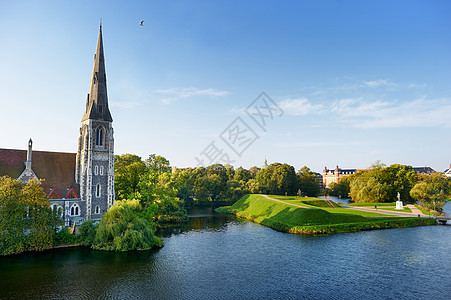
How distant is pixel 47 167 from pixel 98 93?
41.2 ft

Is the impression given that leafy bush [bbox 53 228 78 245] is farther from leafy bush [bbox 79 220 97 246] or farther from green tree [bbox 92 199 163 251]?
green tree [bbox 92 199 163 251]

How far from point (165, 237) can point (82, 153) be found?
17068 millimetres

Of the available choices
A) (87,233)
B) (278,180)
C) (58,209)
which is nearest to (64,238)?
(87,233)

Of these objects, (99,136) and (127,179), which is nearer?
(99,136)

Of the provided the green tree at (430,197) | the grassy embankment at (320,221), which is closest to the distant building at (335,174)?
the green tree at (430,197)

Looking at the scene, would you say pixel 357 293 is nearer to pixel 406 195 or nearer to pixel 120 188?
pixel 120 188

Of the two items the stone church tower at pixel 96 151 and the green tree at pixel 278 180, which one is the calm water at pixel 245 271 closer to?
the stone church tower at pixel 96 151

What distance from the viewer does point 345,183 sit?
116 meters

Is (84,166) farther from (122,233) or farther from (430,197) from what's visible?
(430,197)

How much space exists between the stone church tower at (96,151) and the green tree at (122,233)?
19.5 feet

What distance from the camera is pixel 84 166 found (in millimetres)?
40500

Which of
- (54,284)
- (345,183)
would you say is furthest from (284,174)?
(54,284)

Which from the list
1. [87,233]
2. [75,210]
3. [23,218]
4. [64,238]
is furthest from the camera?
[75,210]

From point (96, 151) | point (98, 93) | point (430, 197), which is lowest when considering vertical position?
point (430, 197)
